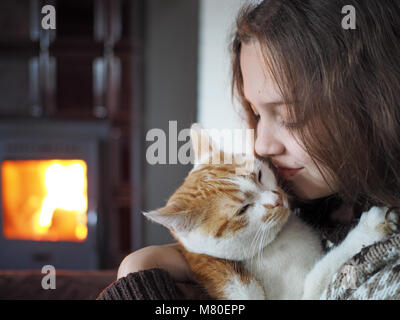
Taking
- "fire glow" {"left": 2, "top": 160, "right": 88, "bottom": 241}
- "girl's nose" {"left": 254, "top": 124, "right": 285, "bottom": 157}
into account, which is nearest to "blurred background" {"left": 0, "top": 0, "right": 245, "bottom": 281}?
"fire glow" {"left": 2, "top": 160, "right": 88, "bottom": 241}

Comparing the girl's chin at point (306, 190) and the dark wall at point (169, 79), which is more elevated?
the dark wall at point (169, 79)

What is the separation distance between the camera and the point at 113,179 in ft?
4.68

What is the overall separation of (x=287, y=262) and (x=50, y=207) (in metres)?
0.43

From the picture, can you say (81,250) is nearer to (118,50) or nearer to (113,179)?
(113,179)

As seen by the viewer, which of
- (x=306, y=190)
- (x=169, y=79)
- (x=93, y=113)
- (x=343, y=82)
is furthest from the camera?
(x=93, y=113)

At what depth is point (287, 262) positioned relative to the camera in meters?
0.56

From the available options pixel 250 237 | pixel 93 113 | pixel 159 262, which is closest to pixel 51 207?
pixel 159 262

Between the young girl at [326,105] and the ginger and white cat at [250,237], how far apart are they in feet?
0.11

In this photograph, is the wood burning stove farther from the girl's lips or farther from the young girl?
the girl's lips

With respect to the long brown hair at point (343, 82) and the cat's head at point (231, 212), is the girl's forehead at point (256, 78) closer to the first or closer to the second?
the long brown hair at point (343, 82)

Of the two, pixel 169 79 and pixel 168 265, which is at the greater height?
pixel 169 79

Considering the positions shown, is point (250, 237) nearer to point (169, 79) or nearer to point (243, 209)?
point (243, 209)

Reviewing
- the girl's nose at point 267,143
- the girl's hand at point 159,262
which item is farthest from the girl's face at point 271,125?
the girl's hand at point 159,262

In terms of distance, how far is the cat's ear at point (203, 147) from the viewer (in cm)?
67
